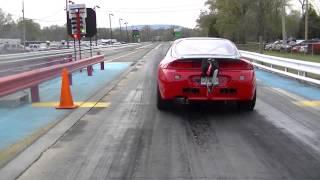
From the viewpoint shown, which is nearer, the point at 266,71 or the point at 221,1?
the point at 266,71

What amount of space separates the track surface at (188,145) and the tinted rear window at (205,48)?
112 cm

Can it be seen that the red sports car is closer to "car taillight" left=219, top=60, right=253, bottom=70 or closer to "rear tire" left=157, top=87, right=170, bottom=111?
"car taillight" left=219, top=60, right=253, bottom=70

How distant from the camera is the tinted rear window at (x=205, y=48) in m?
10.4

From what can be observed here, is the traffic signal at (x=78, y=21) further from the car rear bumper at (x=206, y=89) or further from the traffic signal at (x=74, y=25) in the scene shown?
the car rear bumper at (x=206, y=89)

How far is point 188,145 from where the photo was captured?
7.33m

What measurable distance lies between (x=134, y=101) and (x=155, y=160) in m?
5.75

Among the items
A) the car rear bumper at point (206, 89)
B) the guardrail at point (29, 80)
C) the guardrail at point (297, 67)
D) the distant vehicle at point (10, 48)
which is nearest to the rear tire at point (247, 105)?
the car rear bumper at point (206, 89)

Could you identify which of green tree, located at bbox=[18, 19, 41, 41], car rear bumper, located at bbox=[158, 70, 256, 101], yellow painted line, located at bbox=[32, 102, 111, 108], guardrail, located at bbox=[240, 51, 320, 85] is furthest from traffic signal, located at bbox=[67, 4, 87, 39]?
green tree, located at bbox=[18, 19, 41, 41]

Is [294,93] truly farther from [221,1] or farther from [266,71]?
[221,1]

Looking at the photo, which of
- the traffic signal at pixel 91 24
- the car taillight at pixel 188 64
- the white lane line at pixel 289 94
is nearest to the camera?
the car taillight at pixel 188 64

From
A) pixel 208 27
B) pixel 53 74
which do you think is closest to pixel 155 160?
pixel 53 74

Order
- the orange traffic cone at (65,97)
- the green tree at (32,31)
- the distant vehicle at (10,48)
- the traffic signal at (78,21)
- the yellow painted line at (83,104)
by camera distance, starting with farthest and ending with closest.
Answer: the green tree at (32,31) < the distant vehicle at (10,48) < the traffic signal at (78,21) < the yellow painted line at (83,104) < the orange traffic cone at (65,97)

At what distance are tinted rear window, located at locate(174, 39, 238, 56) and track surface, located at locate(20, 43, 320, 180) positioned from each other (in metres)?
1.12

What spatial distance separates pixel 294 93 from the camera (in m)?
13.6
